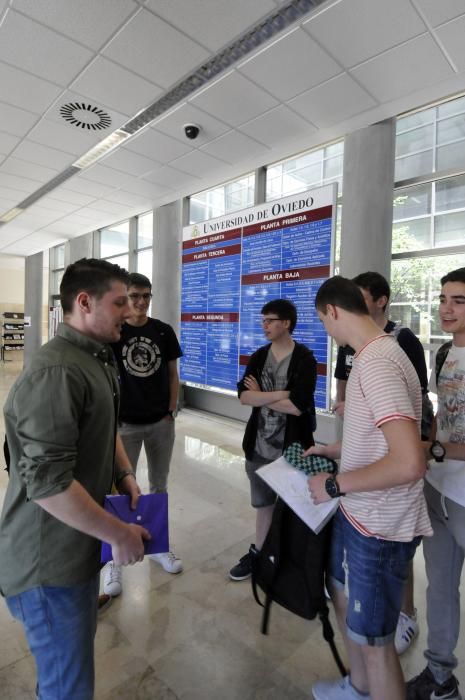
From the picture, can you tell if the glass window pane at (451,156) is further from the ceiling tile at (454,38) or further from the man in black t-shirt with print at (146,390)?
the man in black t-shirt with print at (146,390)

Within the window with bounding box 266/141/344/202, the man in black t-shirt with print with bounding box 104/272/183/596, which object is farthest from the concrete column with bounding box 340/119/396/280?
the man in black t-shirt with print with bounding box 104/272/183/596

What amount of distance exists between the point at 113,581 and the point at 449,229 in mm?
3767

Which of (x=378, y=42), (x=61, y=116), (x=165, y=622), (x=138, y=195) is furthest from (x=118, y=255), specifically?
(x=165, y=622)

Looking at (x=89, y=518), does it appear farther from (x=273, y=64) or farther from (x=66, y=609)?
(x=273, y=64)

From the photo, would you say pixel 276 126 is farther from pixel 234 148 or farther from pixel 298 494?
pixel 298 494

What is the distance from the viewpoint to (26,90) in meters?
3.08

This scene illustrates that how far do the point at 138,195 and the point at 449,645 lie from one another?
5.74 m

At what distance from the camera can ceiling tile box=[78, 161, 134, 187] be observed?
464 cm

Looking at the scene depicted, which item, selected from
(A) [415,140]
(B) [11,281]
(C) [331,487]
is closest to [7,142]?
(A) [415,140]

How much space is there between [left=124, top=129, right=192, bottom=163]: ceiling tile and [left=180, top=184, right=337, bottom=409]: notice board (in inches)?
40.0

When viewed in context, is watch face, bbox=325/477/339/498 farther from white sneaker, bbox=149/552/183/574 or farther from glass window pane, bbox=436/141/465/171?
glass window pane, bbox=436/141/465/171

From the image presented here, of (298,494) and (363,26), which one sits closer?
(298,494)

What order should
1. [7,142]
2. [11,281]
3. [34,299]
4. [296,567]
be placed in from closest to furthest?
[296,567] < [7,142] < [34,299] < [11,281]

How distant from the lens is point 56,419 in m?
0.88
